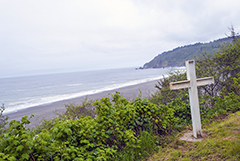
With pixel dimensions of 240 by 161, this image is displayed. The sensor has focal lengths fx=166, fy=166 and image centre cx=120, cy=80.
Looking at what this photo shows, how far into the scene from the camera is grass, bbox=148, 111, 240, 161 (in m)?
2.79

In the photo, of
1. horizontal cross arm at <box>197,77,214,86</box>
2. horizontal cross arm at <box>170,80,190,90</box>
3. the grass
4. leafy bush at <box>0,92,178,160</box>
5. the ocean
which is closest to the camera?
leafy bush at <box>0,92,178,160</box>

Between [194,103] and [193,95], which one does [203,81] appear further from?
[194,103]

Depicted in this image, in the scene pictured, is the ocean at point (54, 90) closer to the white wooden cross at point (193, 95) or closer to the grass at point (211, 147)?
the white wooden cross at point (193, 95)

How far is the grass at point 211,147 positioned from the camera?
279cm

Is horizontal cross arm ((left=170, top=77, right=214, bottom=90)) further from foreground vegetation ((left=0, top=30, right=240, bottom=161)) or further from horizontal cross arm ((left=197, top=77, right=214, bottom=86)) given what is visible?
foreground vegetation ((left=0, top=30, right=240, bottom=161))

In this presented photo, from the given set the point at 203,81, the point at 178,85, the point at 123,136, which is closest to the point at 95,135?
the point at 123,136

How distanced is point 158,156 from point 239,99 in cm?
359

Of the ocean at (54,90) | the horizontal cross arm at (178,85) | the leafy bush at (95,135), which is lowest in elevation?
the ocean at (54,90)

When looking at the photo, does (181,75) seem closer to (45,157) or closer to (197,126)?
(197,126)

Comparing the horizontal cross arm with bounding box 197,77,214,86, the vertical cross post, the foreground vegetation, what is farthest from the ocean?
the vertical cross post

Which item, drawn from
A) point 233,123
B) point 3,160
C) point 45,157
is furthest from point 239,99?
point 3,160

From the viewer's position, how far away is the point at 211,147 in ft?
10.1

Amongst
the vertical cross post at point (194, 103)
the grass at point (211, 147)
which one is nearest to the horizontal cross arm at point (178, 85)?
the vertical cross post at point (194, 103)

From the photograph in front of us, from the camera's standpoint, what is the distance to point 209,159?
9.07ft
